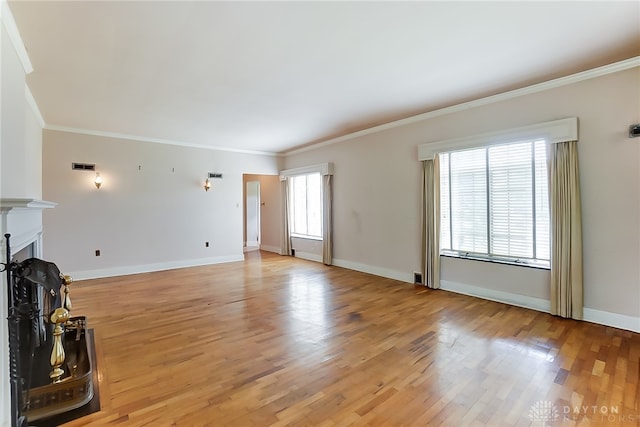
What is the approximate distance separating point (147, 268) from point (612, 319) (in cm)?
742

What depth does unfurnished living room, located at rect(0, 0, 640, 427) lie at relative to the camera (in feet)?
7.03

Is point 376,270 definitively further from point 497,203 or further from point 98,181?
point 98,181

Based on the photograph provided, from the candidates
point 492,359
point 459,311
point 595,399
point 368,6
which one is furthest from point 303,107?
point 595,399

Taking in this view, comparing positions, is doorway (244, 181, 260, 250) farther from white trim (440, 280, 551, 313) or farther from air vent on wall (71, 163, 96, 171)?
white trim (440, 280, 551, 313)

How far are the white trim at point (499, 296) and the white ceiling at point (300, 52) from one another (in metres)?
2.74

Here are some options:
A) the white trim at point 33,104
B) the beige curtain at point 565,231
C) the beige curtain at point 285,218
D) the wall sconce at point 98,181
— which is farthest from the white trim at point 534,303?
the wall sconce at point 98,181

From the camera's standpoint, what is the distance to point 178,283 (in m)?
5.29

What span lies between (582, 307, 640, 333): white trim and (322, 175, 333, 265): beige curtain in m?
4.42

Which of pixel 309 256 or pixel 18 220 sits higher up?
pixel 18 220

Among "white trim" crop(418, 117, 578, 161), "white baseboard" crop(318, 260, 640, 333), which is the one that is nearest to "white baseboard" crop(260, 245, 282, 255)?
"white baseboard" crop(318, 260, 640, 333)

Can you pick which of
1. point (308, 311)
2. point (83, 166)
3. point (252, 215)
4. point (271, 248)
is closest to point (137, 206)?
point (83, 166)

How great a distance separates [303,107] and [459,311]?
3549 mm

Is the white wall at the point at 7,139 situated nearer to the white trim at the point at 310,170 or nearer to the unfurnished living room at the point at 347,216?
the unfurnished living room at the point at 347,216

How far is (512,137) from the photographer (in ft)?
13.0
